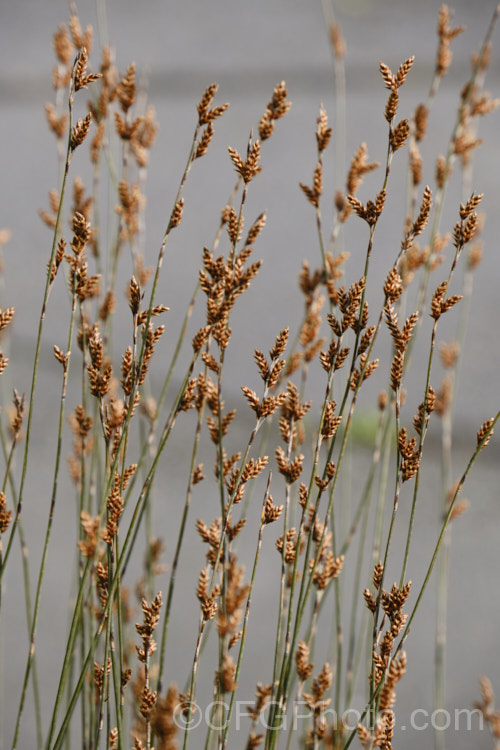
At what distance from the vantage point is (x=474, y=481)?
3.84 feet

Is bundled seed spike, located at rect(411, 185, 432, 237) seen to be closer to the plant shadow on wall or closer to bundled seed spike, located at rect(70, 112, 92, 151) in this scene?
the plant shadow on wall

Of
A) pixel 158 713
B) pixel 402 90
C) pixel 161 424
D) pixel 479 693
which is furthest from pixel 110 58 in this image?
pixel 479 693

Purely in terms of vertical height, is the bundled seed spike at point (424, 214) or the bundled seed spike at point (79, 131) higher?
the bundled seed spike at point (79, 131)

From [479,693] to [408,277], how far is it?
0.77m

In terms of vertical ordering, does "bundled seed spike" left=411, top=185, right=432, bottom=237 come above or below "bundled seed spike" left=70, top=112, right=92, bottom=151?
below

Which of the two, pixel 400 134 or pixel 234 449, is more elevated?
pixel 234 449

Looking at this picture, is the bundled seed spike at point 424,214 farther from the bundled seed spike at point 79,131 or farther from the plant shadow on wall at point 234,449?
the bundled seed spike at point 79,131

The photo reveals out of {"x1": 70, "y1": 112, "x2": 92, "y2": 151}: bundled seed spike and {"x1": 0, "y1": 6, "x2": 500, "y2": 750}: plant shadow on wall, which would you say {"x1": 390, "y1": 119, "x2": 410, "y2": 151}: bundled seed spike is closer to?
{"x1": 0, "y1": 6, "x2": 500, "y2": 750}: plant shadow on wall

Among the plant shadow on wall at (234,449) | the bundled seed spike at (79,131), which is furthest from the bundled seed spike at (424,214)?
the bundled seed spike at (79,131)

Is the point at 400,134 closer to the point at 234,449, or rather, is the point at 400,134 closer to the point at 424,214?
the point at 424,214

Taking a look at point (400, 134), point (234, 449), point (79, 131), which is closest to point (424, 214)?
point (400, 134)

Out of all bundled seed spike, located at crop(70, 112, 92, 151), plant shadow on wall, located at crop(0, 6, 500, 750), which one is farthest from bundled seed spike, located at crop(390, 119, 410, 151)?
bundled seed spike, located at crop(70, 112, 92, 151)

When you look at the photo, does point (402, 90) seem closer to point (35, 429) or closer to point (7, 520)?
point (35, 429)

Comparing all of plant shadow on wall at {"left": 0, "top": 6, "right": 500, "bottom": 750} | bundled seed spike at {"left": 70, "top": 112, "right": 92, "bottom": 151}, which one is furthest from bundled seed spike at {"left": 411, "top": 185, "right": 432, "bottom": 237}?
bundled seed spike at {"left": 70, "top": 112, "right": 92, "bottom": 151}
